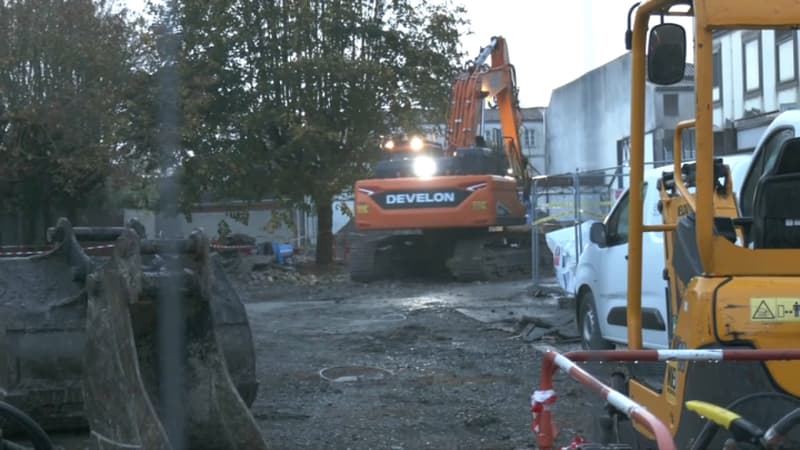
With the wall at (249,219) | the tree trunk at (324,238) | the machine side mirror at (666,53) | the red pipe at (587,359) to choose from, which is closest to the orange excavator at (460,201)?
the tree trunk at (324,238)

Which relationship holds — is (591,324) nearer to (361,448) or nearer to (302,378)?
(302,378)

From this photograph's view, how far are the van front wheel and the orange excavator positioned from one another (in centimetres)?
1064

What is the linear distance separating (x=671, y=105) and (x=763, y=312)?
28.0 m

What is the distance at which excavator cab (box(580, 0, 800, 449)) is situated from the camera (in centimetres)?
429

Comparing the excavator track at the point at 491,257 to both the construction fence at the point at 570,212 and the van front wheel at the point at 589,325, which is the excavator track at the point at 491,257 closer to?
the construction fence at the point at 570,212

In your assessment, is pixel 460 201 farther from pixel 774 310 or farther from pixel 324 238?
pixel 774 310

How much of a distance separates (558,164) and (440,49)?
14482mm

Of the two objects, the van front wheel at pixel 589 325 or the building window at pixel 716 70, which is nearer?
the building window at pixel 716 70

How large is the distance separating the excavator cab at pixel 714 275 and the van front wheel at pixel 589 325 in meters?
5.83

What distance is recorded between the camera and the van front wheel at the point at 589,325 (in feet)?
37.3

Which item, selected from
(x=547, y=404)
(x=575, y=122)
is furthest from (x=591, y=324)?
(x=575, y=122)

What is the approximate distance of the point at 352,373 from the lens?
10930 mm

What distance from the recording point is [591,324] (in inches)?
457

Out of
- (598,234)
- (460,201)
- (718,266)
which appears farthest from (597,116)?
(718,266)
